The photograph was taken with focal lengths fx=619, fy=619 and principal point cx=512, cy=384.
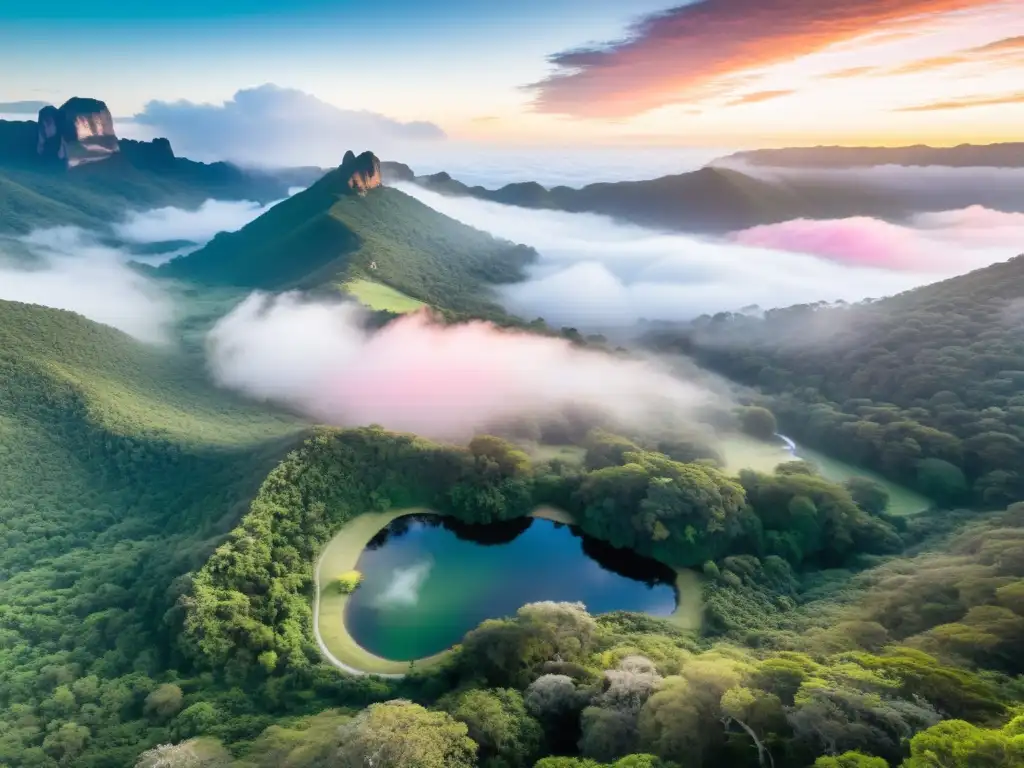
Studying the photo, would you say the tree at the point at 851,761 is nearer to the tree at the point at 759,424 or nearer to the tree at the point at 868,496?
the tree at the point at 868,496

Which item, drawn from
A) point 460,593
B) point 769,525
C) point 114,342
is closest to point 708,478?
point 769,525

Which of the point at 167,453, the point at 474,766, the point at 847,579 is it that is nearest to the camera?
the point at 474,766

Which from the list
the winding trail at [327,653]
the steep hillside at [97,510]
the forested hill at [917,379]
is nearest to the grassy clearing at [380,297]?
the steep hillside at [97,510]

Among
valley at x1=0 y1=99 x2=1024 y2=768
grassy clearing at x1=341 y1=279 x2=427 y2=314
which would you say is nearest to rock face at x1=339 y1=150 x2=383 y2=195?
grassy clearing at x1=341 y1=279 x2=427 y2=314

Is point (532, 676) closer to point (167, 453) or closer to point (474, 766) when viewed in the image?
point (474, 766)

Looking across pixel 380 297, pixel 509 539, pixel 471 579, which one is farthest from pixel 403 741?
pixel 380 297

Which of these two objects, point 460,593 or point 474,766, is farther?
point 460,593
